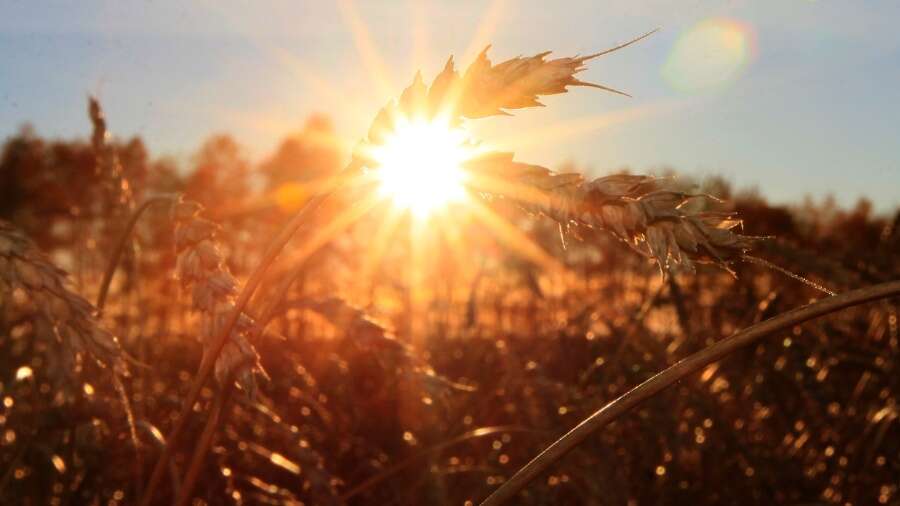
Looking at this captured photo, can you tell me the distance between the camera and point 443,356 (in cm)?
416

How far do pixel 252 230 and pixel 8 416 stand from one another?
3837mm

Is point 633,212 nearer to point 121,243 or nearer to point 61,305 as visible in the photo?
point 61,305

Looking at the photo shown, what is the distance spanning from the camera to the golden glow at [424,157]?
977mm

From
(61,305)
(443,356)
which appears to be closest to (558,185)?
(61,305)

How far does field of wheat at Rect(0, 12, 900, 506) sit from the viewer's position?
89cm

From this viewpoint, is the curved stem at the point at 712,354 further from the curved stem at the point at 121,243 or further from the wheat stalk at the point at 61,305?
the curved stem at the point at 121,243

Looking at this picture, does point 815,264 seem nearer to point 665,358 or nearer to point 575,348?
point 665,358

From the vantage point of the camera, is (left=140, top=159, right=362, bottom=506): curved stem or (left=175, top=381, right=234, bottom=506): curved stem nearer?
(left=140, top=159, right=362, bottom=506): curved stem

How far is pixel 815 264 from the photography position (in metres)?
2.79

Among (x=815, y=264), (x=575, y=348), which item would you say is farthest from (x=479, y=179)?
(x=575, y=348)

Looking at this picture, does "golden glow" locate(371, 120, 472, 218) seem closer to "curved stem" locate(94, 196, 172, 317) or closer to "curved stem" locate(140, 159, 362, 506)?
"curved stem" locate(140, 159, 362, 506)

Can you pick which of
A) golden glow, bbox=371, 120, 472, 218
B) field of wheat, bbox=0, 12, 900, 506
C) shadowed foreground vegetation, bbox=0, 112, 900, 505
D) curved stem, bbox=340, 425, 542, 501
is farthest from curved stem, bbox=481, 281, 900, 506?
curved stem, bbox=340, 425, 542, 501

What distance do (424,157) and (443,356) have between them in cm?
318

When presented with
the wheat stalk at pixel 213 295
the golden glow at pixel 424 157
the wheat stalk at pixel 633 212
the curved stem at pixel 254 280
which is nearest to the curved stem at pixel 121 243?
the wheat stalk at pixel 213 295
